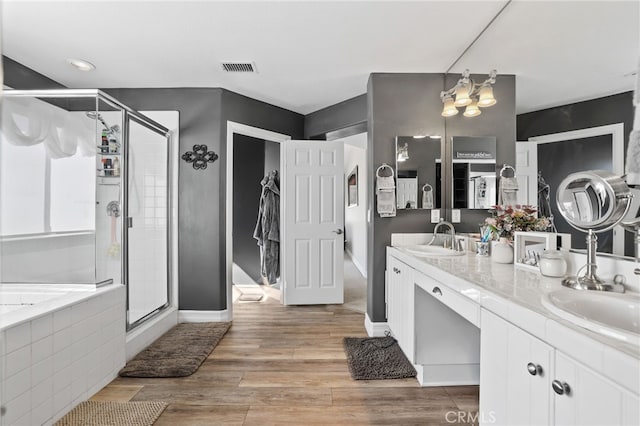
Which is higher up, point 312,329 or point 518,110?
point 518,110

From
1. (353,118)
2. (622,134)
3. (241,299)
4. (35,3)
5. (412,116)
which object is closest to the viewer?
(622,134)

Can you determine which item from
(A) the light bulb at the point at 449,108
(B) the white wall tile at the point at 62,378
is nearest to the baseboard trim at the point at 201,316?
(B) the white wall tile at the point at 62,378

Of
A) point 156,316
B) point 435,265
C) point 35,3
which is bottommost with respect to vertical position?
point 156,316

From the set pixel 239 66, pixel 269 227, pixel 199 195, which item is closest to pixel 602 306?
pixel 239 66

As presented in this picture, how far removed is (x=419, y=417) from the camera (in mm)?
1476

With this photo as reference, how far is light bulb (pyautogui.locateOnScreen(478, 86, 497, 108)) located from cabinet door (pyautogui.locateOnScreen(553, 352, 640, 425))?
1.70 metres

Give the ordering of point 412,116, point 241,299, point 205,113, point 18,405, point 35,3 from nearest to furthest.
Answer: point 18,405 → point 35,3 → point 412,116 → point 205,113 → point 241,299

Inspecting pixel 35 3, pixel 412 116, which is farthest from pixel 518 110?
pixel 35 3

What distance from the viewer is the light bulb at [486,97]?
188 cm

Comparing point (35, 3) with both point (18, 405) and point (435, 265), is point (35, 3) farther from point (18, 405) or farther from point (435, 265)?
point (435, 265)

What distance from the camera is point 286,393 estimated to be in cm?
167

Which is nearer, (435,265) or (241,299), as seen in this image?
(435,265)

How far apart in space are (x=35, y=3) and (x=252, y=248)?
2959mm

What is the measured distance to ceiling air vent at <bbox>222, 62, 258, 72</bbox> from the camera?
7.54 feet
